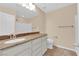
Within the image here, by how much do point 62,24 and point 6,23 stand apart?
4.45m

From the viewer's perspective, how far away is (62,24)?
691cm

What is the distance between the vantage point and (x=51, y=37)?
6.83 metres

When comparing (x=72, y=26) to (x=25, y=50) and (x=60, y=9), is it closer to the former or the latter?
(x=60, y=9)

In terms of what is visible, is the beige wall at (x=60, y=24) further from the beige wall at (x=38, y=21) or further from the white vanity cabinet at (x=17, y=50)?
the white vanity cabinet at (x=17, y=50)

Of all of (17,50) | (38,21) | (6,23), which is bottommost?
(17,50)

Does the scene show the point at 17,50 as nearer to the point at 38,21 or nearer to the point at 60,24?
the point at 38,21

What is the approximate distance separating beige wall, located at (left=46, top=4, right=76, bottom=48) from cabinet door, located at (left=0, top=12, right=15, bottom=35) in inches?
143

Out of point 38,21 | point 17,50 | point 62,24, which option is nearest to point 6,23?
point 17,50

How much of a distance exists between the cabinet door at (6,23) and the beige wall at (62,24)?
363 cm

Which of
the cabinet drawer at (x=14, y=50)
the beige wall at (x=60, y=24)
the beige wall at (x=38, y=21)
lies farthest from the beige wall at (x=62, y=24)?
the cabinet drawer at (x=14, y=50)

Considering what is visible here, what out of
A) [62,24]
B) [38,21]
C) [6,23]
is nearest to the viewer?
[6,23]

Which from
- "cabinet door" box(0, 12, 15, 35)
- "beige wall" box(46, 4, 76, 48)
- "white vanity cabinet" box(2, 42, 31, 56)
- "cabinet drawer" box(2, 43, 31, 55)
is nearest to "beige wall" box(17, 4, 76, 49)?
"beige wall" box(46, 4, 76, 48)

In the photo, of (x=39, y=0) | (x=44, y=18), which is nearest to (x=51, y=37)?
(x=44, y=18)

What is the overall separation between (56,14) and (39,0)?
2646mm
